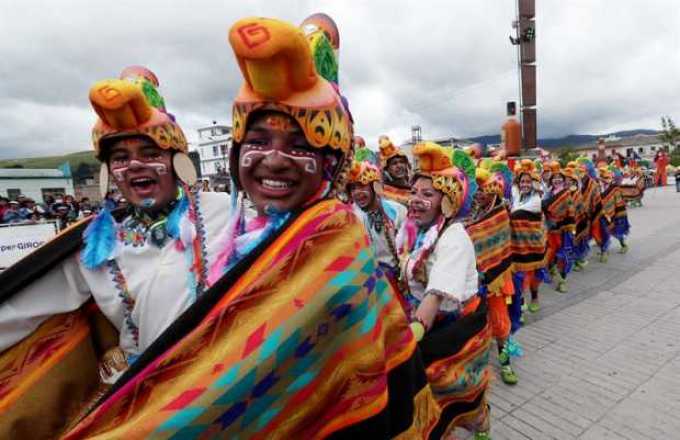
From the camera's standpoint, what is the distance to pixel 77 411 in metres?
1.34

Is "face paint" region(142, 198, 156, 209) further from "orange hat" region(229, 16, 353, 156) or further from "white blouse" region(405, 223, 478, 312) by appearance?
"white blouse" region(405, 223, 478, 312)

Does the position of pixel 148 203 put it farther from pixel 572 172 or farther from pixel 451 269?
pixel 572 172

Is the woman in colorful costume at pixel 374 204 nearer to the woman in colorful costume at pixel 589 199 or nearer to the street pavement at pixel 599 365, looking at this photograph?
the street pavement at pixel 599 365

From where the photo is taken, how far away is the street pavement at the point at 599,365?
2.98m

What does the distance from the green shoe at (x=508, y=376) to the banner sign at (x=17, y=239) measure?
260 inches

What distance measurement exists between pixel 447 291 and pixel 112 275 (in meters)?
1.54

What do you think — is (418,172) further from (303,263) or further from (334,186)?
(303,263)

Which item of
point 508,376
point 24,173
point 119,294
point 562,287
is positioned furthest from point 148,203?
point 24,173

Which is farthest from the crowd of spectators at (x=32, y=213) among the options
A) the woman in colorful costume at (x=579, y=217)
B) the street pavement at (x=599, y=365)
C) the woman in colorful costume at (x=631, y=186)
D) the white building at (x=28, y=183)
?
the white building at (x=28, y=183)

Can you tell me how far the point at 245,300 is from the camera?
0.85 m

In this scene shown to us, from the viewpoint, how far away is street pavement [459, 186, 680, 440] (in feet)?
9.78

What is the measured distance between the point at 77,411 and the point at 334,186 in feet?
3.84

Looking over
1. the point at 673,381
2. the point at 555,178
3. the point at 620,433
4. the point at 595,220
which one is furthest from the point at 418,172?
the point at 595,220

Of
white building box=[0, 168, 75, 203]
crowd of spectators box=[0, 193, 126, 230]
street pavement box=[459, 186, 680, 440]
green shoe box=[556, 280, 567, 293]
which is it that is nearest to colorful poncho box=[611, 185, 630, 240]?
street pavement box=[459, 186, 680, 440]
